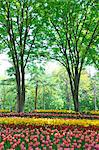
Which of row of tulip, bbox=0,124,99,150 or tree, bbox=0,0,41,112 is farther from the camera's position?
tree, bbox=0,0,41,112

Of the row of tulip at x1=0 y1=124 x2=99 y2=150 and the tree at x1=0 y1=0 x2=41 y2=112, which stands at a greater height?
the tree at x1=0 y1=0 x2=41 y2=112

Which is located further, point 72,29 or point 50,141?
point 72,29

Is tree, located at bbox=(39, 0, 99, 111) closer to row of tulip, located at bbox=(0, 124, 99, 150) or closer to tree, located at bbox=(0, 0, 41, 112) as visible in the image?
tree, located at bbox=(0, 0, 41, 112)

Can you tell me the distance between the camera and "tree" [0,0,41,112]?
22484 millimetres

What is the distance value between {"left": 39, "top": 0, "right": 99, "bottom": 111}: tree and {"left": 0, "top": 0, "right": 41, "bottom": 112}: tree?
109 cm

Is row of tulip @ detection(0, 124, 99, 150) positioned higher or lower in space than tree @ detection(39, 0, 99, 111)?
lower

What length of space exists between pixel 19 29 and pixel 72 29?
3.94 metres

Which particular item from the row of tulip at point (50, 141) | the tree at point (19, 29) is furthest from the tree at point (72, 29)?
the row of tulip at point (50, 141)

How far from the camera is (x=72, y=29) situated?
23.5 metres

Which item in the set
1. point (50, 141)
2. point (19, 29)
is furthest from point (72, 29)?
point (50, 141)

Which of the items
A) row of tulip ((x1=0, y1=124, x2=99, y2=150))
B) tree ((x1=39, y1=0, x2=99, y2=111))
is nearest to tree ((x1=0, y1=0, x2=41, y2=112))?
tree ((x1=39, y1=0, x2=99, y2=111))

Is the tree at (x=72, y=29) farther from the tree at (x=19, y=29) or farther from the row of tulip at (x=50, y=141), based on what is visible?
the row of tulip at (x=50, y=141)

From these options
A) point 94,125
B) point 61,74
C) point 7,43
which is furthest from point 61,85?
point 94,125

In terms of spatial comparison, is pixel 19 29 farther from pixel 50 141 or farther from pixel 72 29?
pixel 50 141
